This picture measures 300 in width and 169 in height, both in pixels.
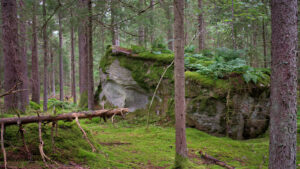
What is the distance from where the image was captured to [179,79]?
4199 millimetres

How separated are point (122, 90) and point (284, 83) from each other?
24.4 ft

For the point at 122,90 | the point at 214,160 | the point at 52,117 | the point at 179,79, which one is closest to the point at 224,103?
the point at 214,160

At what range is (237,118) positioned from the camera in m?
7.76

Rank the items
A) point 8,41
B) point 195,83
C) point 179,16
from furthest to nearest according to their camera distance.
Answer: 1. point 195,83
2. point 8,41
3. point 179,16

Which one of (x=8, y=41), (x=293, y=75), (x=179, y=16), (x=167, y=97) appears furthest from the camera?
(x=167, y=97)

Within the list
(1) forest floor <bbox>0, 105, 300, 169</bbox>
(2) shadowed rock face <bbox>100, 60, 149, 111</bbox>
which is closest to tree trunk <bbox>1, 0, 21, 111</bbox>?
(1) forest floor <bbox>0, 105, 300, 169</bbox>

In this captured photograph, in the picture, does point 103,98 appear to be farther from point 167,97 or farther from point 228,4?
point 228,4

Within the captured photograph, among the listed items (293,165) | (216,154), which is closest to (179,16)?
(293,165)

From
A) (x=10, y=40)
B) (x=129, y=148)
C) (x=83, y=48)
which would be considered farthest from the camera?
(x=83, y=48)

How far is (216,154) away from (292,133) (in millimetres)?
2415

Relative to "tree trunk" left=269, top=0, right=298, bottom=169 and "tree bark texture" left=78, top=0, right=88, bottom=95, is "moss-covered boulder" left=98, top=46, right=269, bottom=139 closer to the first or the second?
"tree trunk" left=269, top=0, right=298, bottom=169

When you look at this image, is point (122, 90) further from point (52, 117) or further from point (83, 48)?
point (52, 117)

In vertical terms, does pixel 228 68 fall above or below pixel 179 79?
above

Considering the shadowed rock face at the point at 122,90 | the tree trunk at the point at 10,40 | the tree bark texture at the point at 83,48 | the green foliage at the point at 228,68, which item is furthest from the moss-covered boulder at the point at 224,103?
the tree trunk at the point at 10,40
